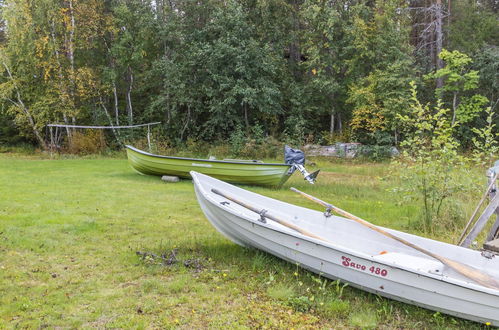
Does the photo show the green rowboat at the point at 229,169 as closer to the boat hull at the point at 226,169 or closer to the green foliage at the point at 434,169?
the boat hull at the point at 226,169

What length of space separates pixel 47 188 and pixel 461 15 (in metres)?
18.1

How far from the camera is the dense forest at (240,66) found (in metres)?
15.0

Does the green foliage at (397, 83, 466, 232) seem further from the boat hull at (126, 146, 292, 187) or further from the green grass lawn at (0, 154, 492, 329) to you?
the boat hull at (126, 146, 292, 187)

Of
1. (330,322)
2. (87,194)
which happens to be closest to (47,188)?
(87,194)

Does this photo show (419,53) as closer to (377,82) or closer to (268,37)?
(377,82)

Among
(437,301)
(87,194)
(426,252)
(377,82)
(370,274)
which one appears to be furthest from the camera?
(377,82)

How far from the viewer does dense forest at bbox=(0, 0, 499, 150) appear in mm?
15031

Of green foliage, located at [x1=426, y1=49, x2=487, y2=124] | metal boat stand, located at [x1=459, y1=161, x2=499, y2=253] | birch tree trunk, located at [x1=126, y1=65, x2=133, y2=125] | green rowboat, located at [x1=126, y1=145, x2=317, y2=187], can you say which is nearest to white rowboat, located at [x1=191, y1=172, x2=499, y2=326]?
metal boat stand, located at [x1=459, y1=161, x2=499, y2=253]

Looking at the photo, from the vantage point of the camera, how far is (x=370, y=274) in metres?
3.28

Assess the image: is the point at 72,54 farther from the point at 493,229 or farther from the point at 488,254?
the point at 488,254

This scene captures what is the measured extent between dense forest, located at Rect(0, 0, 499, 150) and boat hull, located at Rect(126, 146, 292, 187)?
590 cm

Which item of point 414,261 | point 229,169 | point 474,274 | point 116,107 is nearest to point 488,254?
point 474,274

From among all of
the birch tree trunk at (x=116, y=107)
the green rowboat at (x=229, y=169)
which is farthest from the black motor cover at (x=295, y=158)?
the birch tree trunk at (x=116, y=107)

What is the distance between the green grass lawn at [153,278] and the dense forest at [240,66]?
916 cm
